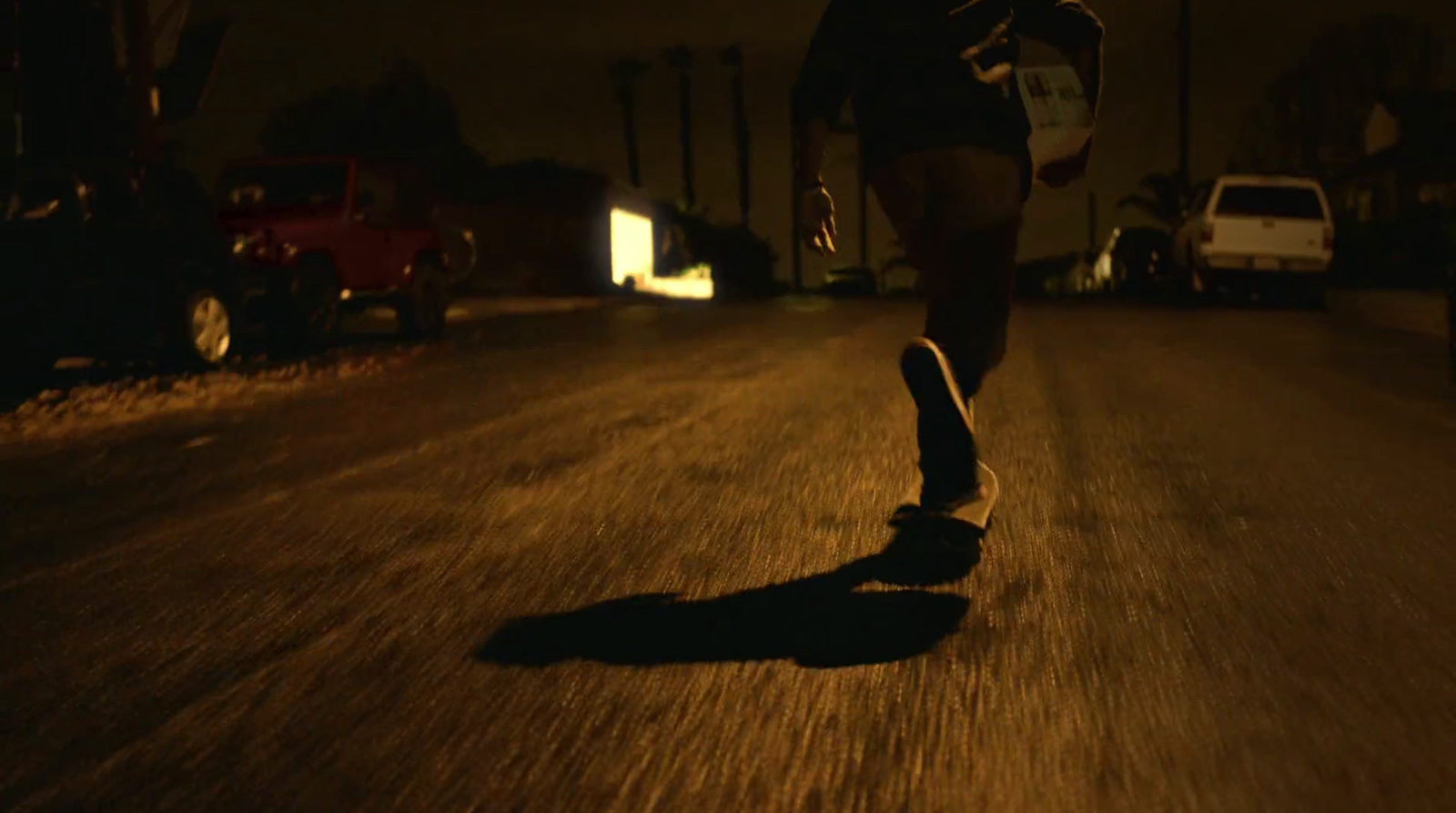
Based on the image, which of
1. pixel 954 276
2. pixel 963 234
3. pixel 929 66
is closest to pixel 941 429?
pixel 954 276

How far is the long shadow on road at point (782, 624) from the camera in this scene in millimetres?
4449

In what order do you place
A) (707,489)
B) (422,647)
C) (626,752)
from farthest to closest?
(707,489)
(422,647)
(626,752)

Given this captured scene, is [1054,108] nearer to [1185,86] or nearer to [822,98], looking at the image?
[822,98]

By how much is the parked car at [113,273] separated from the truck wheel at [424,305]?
10.4 ft

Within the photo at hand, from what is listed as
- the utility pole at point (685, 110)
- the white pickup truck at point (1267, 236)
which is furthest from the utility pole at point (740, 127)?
the white pickup truck at point (1267, 236)

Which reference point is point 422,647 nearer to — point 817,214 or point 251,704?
point 251,704

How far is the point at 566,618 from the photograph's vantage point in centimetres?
489

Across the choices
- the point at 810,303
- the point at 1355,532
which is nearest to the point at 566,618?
the point at 1355,532

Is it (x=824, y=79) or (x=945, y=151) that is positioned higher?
(x=824, y=79)

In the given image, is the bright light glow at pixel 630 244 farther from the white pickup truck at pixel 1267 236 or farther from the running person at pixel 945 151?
the running person at pixel 945 151

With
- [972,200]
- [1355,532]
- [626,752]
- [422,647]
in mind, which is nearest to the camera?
[626,752]

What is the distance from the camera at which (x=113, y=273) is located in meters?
13.4

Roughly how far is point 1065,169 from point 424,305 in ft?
44.2

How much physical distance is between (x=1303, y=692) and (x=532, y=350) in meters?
12.8
